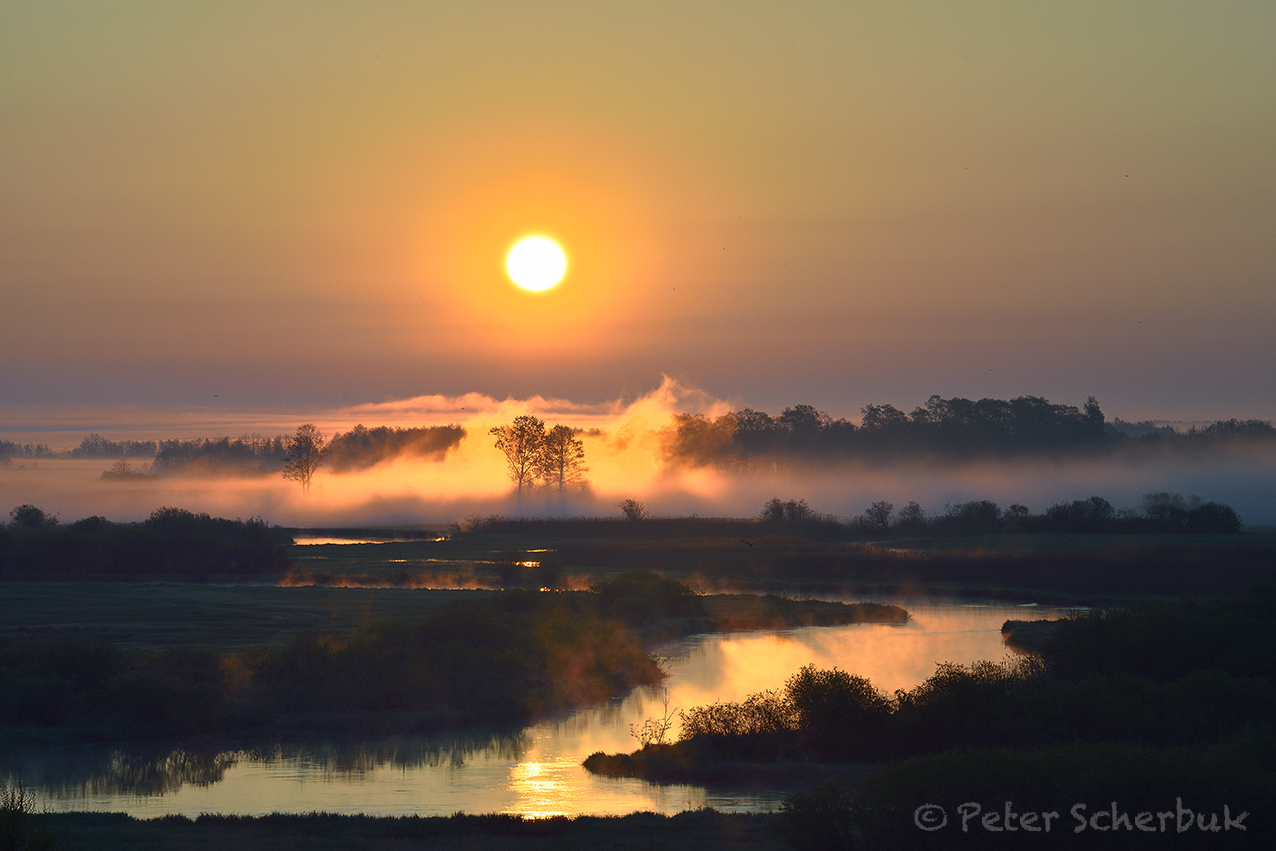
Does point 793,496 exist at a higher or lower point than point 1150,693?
higher

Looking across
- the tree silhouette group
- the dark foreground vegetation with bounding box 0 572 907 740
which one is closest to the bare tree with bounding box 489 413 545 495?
the tree silhouette group

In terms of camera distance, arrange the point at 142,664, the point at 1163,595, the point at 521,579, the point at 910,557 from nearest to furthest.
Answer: the point at 142,664, the point at 1163,595, the point at 521,579, the point at 910,557

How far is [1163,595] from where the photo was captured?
84062 millimetres

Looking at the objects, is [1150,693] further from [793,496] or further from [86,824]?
[793,496]

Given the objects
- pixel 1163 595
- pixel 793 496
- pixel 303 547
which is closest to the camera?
pixel 1163 595

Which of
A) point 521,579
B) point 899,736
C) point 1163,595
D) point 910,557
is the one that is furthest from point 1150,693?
point 910,557

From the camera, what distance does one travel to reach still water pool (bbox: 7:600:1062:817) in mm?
30953

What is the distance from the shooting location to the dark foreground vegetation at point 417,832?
24.8 metres

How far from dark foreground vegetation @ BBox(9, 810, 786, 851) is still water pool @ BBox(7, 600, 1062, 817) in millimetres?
2599

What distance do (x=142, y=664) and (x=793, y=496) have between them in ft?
443

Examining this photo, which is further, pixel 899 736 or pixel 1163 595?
pixel 1163 595

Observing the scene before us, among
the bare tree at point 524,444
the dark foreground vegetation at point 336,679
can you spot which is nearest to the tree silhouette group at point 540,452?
the bare tree at point 524,444
